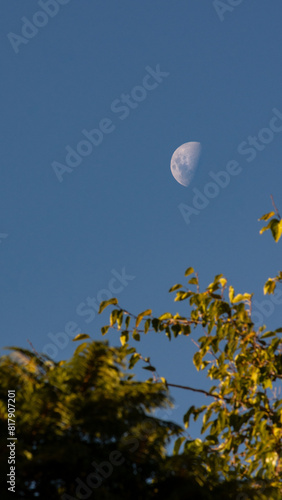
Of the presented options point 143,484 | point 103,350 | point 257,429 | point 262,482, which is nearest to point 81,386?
point 103,350

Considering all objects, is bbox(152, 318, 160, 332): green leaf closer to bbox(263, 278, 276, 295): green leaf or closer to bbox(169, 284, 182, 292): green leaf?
bbox(169, 284, 182, 292): green leaf

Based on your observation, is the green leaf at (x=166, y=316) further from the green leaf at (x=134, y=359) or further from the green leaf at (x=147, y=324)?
the green leaf at (x=134, y=359)

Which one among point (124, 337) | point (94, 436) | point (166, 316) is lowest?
point (94, 436)

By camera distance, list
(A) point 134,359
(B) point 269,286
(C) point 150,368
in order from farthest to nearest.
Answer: (A) point 134,359, (C) point 150,368, (B) point 269,286

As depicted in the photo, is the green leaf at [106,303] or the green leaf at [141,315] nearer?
the green leaf at [106,303]

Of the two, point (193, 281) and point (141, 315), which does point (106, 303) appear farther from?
point (193, 281)

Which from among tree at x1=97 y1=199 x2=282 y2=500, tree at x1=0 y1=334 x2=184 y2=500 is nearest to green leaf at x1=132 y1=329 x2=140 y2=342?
tree at x1=97 y1=199 x2=282 y2=500

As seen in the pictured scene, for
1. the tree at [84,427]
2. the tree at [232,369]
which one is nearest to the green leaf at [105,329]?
the tree at [232,369]

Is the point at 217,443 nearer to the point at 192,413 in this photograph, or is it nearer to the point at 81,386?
the point at 192,413

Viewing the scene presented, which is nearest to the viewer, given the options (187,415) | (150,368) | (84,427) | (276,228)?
(84,427)

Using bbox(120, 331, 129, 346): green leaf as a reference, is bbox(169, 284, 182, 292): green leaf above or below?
above

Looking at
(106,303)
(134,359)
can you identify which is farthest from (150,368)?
(106,303)


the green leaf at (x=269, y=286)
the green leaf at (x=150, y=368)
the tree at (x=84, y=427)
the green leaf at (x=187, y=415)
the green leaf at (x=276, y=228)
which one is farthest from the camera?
the green leaf at (x=150, y=368)

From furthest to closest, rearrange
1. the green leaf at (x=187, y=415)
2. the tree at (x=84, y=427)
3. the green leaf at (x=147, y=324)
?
the green leaf at (x=147, y=324) → the green leaf at (x=187, y=415) → the tree at (x=84, y=427)
